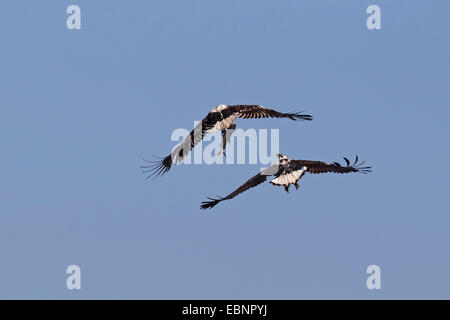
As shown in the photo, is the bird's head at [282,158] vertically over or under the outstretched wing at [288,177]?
over

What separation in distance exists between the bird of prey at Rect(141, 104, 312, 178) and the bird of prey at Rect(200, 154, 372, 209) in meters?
1.64

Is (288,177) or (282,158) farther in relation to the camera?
(282,158)

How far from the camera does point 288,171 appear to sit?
3281cm

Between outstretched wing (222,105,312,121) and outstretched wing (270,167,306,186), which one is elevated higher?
outstretched wing (222,105,312,121)

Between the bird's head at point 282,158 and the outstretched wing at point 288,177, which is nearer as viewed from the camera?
the outstretched wing at point 288,177

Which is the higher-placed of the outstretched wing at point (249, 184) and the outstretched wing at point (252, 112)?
the outstretched wing at point (252, 112)

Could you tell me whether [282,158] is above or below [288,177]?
above

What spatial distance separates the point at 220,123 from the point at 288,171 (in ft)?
10.3

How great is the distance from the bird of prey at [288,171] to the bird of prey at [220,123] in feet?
5.37

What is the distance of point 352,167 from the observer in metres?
33.9

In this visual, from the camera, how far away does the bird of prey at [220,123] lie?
106 feet

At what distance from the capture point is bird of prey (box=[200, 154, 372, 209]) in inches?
1272

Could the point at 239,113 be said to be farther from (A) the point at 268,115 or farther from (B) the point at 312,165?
(B) the point at 312,165
